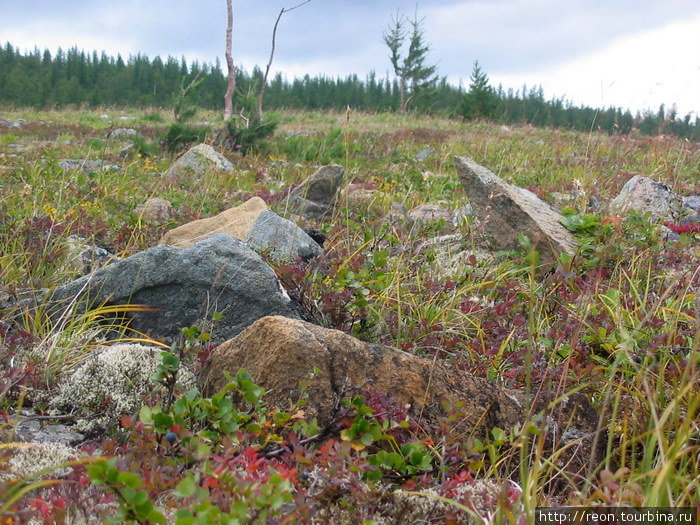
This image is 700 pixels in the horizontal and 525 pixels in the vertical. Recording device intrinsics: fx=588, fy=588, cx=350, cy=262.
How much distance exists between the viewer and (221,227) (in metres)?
4.92

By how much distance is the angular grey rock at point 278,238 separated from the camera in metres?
4.39

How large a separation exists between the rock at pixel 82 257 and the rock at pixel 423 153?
28.6ft

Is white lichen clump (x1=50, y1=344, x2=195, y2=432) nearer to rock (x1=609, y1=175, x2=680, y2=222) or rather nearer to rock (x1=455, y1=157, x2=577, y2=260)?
rock (x1=455, y1=157, x2=577, y2=260)

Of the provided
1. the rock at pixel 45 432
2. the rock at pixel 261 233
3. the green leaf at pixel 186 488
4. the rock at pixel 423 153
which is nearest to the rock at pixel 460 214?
the rock at pixel 261 233

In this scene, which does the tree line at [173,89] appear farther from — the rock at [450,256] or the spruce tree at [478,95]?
the rock at [450,256]

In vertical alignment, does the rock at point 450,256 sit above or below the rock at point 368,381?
above

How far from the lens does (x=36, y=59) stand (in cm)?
8688

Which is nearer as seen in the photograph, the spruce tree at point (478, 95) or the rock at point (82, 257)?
the rock at point (82, 257)

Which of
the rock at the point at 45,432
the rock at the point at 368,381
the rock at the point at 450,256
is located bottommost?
the rock at the point at 45,432

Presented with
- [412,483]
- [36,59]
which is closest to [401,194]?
[412,483]

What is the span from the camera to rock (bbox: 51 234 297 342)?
124 inches

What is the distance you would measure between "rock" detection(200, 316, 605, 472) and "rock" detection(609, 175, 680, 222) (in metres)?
4.33

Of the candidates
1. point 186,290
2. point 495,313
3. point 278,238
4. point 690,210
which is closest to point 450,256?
point 495,313

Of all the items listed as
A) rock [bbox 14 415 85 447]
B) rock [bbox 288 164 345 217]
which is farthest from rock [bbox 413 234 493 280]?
rock [bbox 14 415 85 447]
